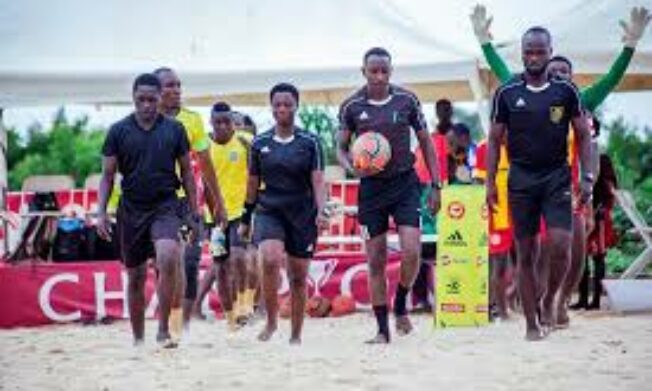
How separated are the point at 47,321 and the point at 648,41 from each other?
7.12 m

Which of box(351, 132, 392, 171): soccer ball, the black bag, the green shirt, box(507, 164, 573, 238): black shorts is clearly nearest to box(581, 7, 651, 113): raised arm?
the green shirt

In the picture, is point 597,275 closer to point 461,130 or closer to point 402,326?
point 461,130

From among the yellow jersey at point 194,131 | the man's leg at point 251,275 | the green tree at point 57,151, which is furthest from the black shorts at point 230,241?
the green tree at point 57,151

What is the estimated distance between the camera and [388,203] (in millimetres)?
9320

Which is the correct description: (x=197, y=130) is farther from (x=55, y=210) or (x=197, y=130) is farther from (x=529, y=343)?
(x=55, y=210)

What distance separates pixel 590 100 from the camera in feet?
32.9

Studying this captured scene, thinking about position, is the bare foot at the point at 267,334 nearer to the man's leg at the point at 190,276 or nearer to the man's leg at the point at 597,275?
the man's leg at the point at 190,276

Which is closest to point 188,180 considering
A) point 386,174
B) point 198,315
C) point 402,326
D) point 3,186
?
point 386,174

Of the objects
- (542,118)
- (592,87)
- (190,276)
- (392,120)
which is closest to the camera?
(542,118)

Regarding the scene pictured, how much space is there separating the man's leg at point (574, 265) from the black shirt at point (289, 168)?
206 centimetres

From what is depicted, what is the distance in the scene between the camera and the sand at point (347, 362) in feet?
22.1

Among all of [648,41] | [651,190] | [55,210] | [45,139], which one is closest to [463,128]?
[648,41]

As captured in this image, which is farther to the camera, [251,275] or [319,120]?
[319,120]

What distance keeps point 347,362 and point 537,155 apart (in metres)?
2.15
